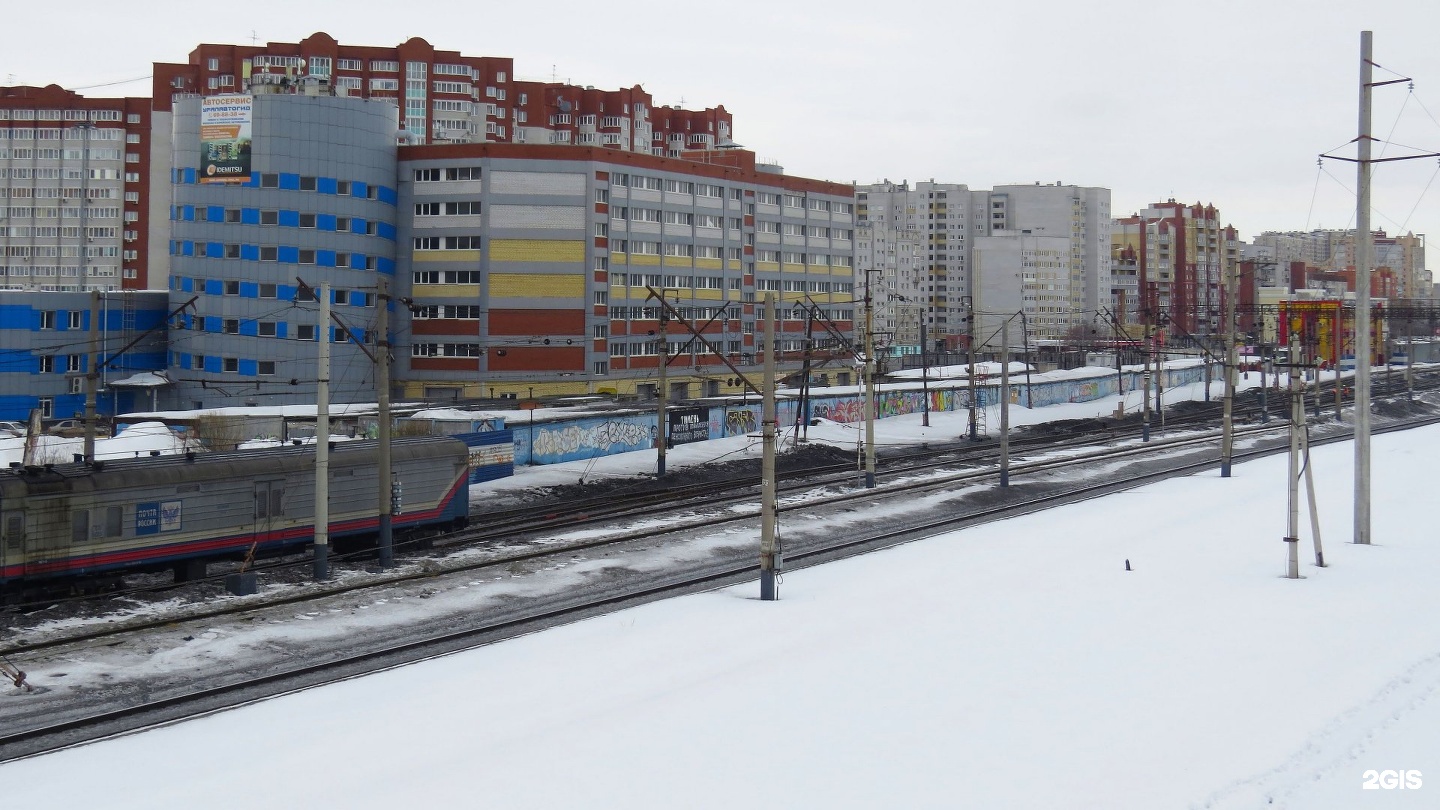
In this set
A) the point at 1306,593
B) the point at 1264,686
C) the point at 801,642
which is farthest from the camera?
the point at 1306,593

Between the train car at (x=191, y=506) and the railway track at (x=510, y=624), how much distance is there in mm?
3808

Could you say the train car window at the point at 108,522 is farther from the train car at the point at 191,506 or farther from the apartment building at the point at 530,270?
the apartment building at the point at 530,270

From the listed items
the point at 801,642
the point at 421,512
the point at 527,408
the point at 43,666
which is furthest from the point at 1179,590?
the point at 527,408

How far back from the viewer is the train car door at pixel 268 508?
29547 mm

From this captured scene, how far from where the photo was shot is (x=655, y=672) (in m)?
20.7

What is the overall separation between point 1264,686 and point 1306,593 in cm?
850

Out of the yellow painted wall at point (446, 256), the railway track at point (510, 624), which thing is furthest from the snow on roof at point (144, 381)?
the railway track at point (510, 624)

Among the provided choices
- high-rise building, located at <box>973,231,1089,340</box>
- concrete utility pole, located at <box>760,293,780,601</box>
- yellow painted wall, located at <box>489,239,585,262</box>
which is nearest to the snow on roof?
yellow painted wall, located at <box>489,239,585,262</box>

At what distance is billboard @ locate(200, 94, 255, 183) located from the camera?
77688 mm

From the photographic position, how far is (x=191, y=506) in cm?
2794

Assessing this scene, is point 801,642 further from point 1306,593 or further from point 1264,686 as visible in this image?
point 1306,593

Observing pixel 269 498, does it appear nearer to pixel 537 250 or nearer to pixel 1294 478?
pixel 1294 478

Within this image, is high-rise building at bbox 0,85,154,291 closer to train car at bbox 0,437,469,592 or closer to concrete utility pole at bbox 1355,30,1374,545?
train car at bbox 0,437,469,592

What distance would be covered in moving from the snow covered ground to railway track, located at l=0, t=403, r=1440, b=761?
90cm
